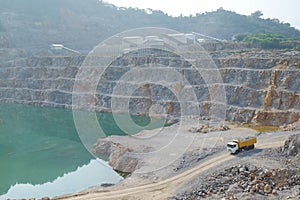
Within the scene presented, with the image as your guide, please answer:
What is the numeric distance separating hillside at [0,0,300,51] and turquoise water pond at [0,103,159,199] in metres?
30.5

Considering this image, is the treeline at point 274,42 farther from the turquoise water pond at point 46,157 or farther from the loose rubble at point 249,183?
the loose rubble at point 249,183

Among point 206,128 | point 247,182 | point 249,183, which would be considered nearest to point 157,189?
point 247,182

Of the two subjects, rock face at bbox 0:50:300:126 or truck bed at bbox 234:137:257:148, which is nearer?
truck bed at bbox 234:137:257:148

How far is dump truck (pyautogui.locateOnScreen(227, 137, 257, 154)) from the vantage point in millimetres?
23219

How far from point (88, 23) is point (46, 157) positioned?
200 ft

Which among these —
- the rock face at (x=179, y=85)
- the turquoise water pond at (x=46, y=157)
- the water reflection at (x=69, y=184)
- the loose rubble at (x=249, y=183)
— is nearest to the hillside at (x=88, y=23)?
the rock face at (x=179, y=85)

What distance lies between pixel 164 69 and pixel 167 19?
59.1 m

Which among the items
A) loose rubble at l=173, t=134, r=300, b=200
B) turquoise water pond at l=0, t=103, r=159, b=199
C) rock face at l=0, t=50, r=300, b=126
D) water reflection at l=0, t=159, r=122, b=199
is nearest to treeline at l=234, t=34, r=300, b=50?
rock face at l=0, t=50, r=300, b=126

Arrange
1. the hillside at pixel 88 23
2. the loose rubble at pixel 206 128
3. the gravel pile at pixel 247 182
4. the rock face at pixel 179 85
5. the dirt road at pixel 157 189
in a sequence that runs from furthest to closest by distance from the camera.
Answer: the hillside at pixel 88 23 < the rock face at pixel 179 85 < the loose rubble at pixel 206 128 < the dirt road at pixel 157 189 < the gravel pile at pixel 247 182

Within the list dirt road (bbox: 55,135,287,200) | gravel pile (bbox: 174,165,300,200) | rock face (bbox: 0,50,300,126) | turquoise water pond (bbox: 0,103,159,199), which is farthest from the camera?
rock face (bbox: 0,50,300,126)

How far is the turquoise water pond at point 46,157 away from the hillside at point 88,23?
1201 inches

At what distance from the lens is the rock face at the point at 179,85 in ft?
119

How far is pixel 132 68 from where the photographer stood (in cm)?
5019

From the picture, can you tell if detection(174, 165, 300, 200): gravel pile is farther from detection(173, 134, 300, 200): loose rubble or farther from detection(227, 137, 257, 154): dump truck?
detection(227, 137, 257, 154): dump truck
